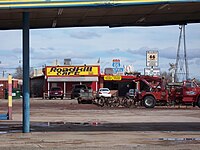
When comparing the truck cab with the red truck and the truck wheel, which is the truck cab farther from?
the truck wheel

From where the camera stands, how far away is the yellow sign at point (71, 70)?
69.9 meters

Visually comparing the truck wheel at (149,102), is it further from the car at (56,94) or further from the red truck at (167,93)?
the car at (56,94)

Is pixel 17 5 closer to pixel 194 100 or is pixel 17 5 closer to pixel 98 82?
A: pixel 194 100

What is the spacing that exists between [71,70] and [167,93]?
33.6 metres

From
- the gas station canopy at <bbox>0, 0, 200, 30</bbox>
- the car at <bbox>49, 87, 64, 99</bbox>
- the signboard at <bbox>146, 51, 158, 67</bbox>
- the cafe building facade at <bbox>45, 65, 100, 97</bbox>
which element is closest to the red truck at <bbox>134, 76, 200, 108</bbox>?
the signboard at <bbox>146, 51, 158, 67</bbox>

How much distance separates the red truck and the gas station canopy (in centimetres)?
1814

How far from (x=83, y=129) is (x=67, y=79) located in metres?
52.7

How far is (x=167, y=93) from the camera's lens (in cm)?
3844

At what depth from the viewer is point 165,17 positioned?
18.2m

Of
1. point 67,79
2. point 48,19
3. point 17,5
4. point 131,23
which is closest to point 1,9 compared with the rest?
point 17,5

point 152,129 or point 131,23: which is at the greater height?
point 131,23

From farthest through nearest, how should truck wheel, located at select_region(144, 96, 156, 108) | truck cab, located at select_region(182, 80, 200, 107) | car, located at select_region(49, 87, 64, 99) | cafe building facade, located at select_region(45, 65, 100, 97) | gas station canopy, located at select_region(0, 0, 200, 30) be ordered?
cafe building facade, located at select_region(45, 65, 100, 97)
car, located at select_region(49, 87, 64, 99)
truck wheel, located at select_region(144, 96, 156, 108)
truck cab, located at select_region(182, 80, 200, 107)
gas station canopy, located at select_region(0, 0, 200, 30)

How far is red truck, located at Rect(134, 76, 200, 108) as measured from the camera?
37188mm

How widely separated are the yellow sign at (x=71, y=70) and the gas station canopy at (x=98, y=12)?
162 feet
